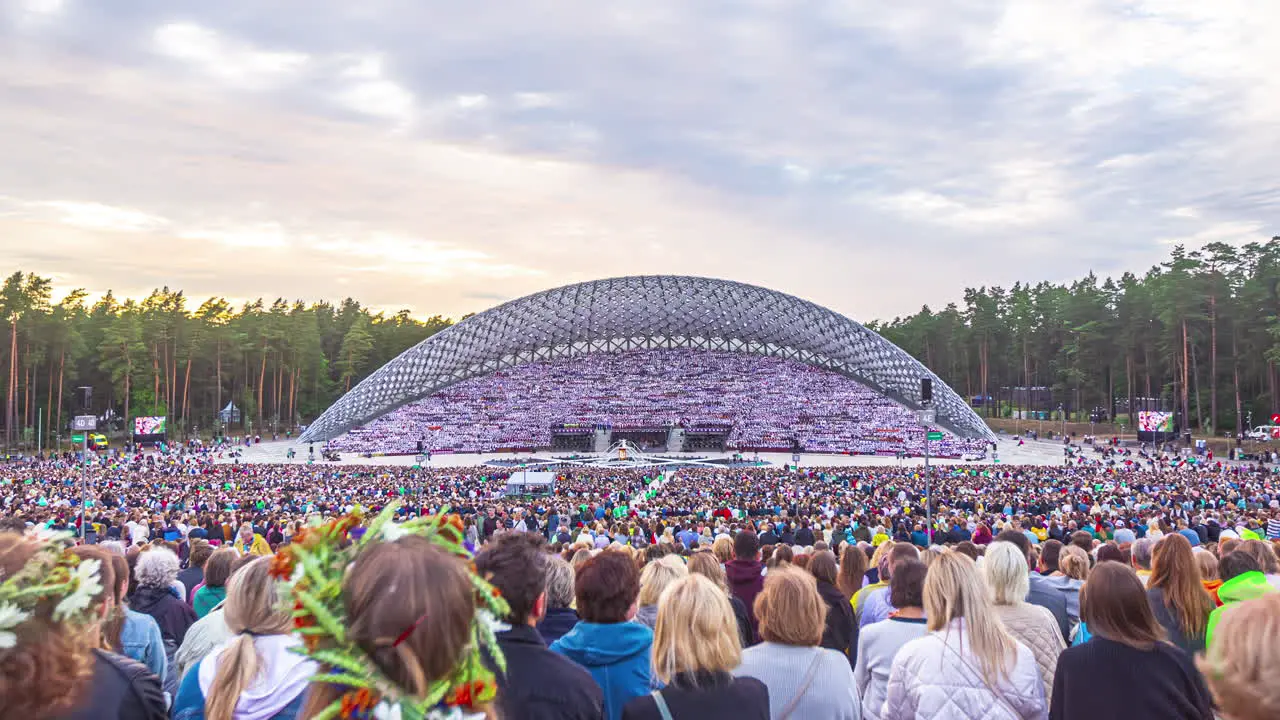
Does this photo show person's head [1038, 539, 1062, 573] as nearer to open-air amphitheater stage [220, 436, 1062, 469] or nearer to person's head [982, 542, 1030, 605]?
person's head [982, 542, 1030, 605]

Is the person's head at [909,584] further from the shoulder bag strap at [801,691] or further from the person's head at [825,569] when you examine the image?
the person's head at [825,569]

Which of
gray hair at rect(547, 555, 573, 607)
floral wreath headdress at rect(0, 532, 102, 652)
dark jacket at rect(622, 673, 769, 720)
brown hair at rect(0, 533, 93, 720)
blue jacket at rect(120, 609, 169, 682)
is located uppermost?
floral wreath headdress at rect(0, 532, 102, 652)

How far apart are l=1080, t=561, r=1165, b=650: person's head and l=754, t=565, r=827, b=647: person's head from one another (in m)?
1.15

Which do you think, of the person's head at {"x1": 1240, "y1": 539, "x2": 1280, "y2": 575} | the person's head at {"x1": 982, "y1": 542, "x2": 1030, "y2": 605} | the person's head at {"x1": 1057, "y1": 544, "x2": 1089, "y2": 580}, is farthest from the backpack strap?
the person's head at {"x1": 1240, "y1": 539, "x2": 1280, "y2": 575}

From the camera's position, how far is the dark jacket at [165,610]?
17.3 ft

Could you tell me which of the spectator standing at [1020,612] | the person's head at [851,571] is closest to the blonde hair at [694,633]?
the spectator standing at [1020,612]

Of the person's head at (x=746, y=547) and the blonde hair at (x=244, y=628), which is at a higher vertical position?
the blonde hair at (x=244, y=628)

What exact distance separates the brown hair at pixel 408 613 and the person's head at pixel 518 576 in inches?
41.7

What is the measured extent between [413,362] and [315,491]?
141ft

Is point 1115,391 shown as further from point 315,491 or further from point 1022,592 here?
point 1022,592

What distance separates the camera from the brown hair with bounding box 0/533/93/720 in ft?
6.72

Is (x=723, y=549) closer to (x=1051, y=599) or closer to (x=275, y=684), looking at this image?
(x=1051, y=599)

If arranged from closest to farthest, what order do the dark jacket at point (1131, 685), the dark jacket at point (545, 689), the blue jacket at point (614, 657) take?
the dark jacket at point (545, 689) → the dark jacket at point (1131, 685) → the blue jacket at point (614, 657)

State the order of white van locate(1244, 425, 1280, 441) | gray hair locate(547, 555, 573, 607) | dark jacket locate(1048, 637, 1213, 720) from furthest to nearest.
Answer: white van locate(1244, 425, 1280, 441) < gray hair locate(547, 555, 573, 607) < dark jacket locate(1048, 637, 1213, 720)
